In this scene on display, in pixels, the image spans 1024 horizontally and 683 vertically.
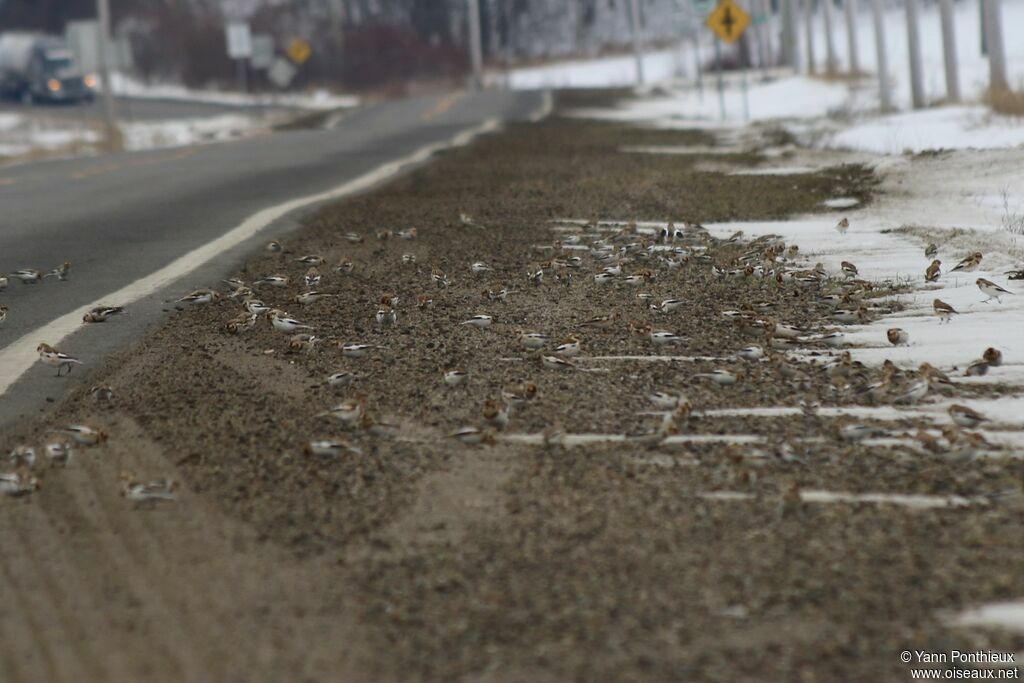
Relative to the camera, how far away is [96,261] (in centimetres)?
1090

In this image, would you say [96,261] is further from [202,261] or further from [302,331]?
[302,331]

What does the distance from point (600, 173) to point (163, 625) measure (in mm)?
15085

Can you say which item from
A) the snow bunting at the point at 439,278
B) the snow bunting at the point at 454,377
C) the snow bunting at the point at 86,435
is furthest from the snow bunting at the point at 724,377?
the snow bunting at the point at 439,278

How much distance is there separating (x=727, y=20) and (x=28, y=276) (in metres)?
24.5

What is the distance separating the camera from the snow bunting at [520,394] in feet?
19.7

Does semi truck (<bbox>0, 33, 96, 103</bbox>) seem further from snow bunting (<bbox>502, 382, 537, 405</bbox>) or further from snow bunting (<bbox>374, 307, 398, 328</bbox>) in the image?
snow bunting (<bbox>502, 382, 537, 405</bbox>)

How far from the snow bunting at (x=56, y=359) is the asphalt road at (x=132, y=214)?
0.20 feet

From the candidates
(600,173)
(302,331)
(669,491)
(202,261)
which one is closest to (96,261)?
(202,261)

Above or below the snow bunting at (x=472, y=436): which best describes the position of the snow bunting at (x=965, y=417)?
below

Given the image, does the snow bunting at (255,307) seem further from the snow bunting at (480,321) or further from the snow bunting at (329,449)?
the snow bunting at (329,449)

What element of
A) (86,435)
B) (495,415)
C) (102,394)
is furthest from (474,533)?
(102,394)

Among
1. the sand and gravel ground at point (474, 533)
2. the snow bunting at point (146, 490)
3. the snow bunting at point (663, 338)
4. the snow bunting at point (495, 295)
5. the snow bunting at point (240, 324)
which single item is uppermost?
the snow bunting at point (240, 324)

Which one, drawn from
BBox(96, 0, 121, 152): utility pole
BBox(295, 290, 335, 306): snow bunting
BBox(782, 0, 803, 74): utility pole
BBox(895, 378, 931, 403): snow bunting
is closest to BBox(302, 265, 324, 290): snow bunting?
BBox(295, 290, 335, 306): snow bunting

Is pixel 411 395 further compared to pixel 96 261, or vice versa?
pixel 96 261
